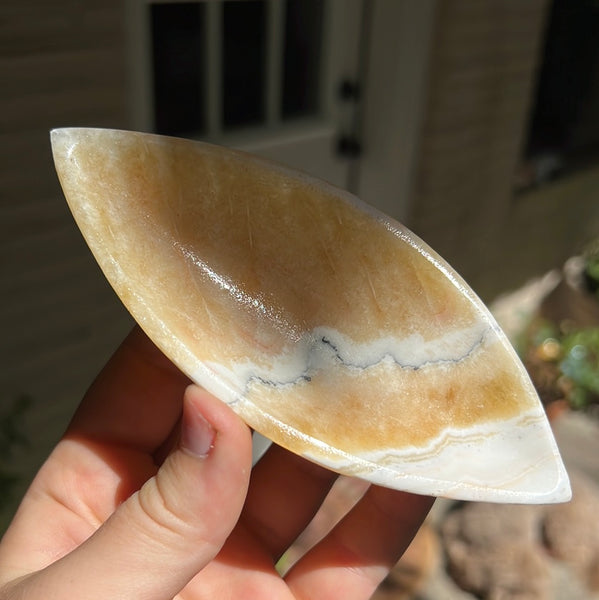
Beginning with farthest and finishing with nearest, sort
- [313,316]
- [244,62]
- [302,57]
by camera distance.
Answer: [302,57] < [244,62] < [313,316]

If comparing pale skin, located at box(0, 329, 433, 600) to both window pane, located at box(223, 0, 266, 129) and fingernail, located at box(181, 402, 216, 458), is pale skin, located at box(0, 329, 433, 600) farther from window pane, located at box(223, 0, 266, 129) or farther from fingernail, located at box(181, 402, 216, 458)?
window pane, located at box(223, 0, 266, 129)

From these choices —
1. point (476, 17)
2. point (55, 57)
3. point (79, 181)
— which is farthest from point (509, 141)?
point (79, 181)

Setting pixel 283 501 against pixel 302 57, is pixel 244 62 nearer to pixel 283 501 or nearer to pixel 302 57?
pixel 302 57

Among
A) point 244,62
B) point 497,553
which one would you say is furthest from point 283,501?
point 244,62

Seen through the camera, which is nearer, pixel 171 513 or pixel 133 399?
pixel 171 513

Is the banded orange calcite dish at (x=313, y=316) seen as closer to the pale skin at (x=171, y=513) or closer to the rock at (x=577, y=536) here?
the pale skin at (x=171, y=513)

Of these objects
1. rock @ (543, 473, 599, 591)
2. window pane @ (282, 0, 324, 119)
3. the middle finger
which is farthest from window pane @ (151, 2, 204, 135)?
rock @ (543, 473, 599, 591)

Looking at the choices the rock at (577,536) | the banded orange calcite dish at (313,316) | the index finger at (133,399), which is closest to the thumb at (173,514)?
the banded orange calcite dish at (313,316)

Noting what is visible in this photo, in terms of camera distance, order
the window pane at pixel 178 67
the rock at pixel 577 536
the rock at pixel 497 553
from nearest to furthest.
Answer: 1. the window pane at pixel 178 67
2. the rock at pixel 497 553
3. the rock at pixel 577 536
